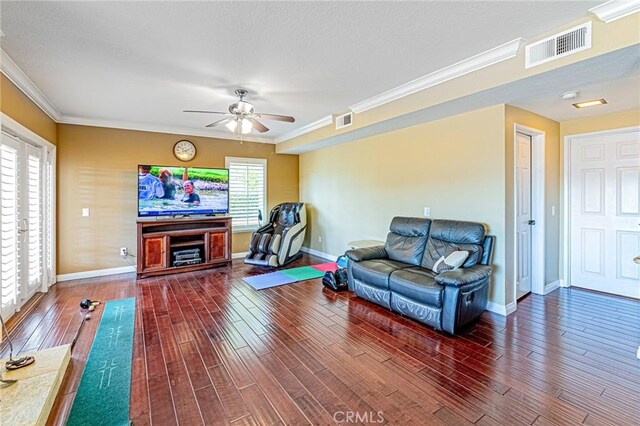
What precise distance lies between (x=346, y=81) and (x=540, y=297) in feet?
12.6

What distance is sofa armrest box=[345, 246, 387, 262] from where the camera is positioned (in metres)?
3.98

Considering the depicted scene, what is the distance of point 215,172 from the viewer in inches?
227

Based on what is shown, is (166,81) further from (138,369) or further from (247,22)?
(138,369)

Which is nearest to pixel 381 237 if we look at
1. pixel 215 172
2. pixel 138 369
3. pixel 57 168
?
pixel 215 172

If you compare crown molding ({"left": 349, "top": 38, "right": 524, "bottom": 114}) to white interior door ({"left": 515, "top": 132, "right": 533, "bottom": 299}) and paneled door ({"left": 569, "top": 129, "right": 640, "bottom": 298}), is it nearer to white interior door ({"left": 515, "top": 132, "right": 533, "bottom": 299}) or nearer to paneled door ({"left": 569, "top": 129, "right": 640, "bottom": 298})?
white interior door ({"left": 515, "top": 132, "right": 533, "bottom": 299})

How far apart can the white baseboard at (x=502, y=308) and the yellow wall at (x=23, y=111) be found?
5.58m

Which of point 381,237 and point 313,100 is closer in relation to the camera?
point 313,100

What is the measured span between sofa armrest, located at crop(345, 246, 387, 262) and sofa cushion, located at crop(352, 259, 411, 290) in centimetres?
8

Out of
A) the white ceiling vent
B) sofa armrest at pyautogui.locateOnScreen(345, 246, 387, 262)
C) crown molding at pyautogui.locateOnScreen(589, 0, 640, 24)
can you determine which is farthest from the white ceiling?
sofa armrest at pyautogui.locateOnScreen(345, 246, 387, 262)

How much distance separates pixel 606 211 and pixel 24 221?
24.7 feet

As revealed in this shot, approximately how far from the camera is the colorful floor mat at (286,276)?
4.64 m

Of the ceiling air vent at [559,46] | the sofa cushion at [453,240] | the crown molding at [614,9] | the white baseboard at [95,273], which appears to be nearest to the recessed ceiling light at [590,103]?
the ceiling air vent at [559,46]

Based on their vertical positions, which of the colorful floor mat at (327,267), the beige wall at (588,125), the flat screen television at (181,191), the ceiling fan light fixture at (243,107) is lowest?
the colorful floor mat at (327,267)

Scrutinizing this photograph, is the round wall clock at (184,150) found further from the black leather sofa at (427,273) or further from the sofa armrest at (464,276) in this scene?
the sofa armrest at (464,276)
